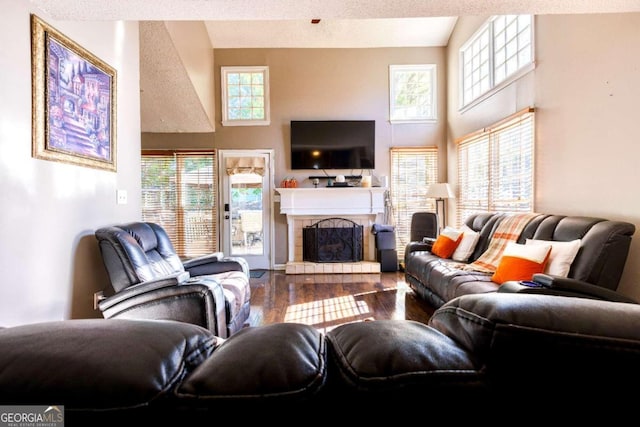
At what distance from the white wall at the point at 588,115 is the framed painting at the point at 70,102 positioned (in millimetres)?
3909

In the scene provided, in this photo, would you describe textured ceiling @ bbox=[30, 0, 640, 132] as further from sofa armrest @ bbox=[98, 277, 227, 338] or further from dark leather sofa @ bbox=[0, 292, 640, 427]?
dark leather sofa @ bbox=[0, 292, 640, 427]

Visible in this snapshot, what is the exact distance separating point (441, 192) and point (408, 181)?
85 cm

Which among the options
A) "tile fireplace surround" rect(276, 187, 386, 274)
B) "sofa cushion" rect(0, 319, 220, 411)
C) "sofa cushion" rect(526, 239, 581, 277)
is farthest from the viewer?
"tile fireplace surround" rect(276, 187, 386, 274)

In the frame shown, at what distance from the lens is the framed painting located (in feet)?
6.48

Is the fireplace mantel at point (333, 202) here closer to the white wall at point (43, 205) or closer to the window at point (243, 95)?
the window at point (243, 95)

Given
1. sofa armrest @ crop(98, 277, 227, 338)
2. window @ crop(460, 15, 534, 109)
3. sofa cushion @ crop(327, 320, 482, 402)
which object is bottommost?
sofa armrest @ crop(98, 277, 227, 338)

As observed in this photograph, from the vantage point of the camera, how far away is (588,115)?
2.80 metres

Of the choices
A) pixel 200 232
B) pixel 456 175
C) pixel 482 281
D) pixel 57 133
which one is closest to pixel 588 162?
pixel 482 281

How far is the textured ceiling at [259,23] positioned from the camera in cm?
190

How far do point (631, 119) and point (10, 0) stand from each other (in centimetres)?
400

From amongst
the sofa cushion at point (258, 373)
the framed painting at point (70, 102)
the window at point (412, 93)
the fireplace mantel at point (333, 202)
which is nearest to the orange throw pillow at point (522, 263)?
the sofa cushion at point (258, 373)

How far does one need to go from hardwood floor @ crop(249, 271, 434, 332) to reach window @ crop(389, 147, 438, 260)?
2.94ft

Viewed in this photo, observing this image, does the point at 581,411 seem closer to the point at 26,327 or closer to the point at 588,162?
the point at 26,327

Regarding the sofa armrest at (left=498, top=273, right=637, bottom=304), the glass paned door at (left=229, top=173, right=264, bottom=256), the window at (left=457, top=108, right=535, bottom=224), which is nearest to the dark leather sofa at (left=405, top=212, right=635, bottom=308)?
the sofa armrest at (left=498, top=273, right=637, bottom=304)
